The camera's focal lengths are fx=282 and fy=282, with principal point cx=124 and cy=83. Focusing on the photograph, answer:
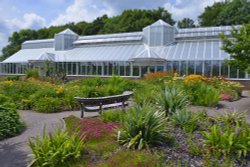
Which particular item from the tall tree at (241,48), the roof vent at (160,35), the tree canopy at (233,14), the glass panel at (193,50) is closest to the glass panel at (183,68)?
the glass panel at (193,50)

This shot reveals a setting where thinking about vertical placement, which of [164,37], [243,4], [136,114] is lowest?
[136,114]

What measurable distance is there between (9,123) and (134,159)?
4.38 metres

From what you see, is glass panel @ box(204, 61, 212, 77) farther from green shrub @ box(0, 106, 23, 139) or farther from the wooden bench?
green shrub @ box(0, 106, 23, 139)

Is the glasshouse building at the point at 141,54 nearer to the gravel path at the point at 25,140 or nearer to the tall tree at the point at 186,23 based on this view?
the gravel path at the point at 25,140

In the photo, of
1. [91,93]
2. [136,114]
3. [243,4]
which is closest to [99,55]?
[91,93]

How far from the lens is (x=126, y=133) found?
6.19m

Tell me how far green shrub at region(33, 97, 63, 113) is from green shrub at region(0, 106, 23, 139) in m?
2.59

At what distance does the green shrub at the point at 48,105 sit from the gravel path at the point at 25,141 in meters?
0.42

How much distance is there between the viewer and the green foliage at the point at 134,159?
509cm

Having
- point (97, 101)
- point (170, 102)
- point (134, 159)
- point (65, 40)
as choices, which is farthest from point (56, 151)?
point (65, 40)

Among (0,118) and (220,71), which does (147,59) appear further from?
(0,118)

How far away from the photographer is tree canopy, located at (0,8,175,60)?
150 feet

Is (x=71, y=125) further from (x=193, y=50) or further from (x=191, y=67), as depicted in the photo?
(x=193, y=50)

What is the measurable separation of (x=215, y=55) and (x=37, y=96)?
18.0m
